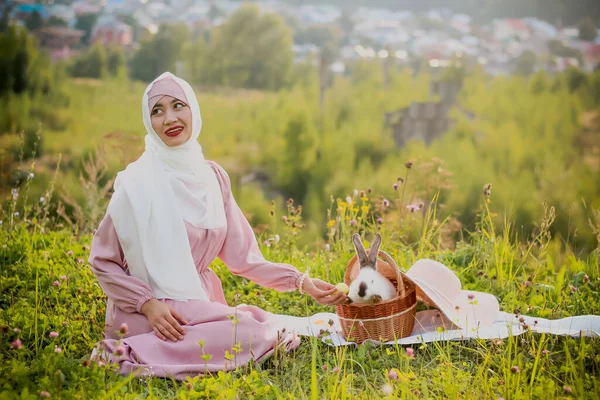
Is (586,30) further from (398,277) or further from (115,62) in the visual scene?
(398,277)

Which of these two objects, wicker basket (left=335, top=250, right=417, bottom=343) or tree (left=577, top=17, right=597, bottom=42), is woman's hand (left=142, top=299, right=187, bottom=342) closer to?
wicker basket (left=335, top=250, right=417, bottom=343)

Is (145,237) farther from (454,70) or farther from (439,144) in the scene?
(454,70)

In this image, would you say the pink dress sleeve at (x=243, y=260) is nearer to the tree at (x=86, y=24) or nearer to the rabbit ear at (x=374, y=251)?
the rabbit ear at (x=374, y=251)

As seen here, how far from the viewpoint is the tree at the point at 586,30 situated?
13570 mm

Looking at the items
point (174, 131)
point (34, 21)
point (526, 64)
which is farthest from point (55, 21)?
point (174, 131)

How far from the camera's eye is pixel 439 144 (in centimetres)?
1478

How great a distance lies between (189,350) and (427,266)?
3.45 feet

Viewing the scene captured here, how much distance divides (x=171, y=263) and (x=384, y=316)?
0.82 m

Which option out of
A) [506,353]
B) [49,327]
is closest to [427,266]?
[506,353]

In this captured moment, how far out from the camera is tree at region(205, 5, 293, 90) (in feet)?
54.6

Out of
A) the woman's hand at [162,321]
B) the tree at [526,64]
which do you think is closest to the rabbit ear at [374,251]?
the woman's hand at [162,321]

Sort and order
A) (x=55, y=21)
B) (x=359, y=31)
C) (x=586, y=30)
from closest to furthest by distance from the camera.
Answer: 1. (x=586, y=30)
2. (x=55, y=21)
3. (x=359, y=31)

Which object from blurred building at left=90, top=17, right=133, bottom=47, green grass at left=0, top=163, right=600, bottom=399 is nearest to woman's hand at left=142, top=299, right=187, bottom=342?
green grass at left=0, top=163, right=600, bottom=399

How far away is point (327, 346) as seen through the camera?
8.83 ft
